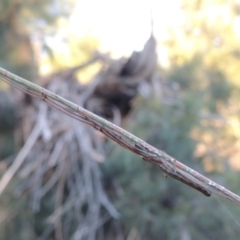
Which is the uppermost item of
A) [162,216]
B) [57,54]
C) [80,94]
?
[57,54]

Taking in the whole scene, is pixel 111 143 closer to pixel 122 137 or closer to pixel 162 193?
pixel 162 193

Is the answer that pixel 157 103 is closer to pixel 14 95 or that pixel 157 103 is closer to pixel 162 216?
pixel 162 216

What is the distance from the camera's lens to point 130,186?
1009mm

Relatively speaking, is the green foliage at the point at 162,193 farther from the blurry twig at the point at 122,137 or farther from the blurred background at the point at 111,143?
the blurry twig at the point at 122,137

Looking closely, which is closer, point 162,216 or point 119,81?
point 162,216

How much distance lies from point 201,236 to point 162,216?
92mm

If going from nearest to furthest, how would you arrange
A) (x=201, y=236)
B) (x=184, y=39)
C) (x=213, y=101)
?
(x=201, y=236), (x=213, y=101), (x=184, y=39)

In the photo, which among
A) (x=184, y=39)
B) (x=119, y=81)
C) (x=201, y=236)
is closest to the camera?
(x=201, y=236)

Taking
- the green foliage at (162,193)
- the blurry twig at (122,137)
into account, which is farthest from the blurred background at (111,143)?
the blurry twig at (122,137)

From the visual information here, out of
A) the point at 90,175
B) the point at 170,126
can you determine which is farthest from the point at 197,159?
the point at 90,175

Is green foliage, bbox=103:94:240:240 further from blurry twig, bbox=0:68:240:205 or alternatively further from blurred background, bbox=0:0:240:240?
blurry twig, bbox=0:68:240:205

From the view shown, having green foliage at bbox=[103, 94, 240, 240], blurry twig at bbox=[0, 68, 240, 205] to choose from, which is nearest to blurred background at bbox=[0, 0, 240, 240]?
green foliage at bbox=[103, 94, 240, 240]

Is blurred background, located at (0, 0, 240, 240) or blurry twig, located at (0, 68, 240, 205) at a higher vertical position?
blurred background, located at (0, 0, 240, 240)

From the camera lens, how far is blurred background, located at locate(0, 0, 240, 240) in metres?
0.98
